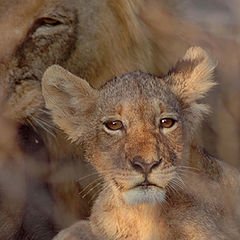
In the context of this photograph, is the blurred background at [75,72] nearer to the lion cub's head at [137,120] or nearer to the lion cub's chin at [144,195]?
the lion cub's head at [137,120]

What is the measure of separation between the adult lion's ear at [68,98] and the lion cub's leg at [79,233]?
0.84 ft

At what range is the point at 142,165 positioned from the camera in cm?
172

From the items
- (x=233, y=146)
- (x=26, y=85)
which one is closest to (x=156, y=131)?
(x=26, y=85)

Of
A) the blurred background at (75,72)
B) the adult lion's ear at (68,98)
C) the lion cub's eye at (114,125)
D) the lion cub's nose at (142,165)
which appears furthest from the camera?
the blurred background at (75,72)

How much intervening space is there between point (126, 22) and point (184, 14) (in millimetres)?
326

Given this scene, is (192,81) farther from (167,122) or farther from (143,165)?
(143,165)

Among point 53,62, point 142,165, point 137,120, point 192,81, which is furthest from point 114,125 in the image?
point 53,62

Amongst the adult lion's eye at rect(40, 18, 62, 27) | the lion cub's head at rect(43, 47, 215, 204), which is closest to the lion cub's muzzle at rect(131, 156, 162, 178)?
the lion cub's head at rect(43, 47, 215, 204)

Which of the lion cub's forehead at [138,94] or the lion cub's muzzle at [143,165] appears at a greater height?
the lion cub's forehead at [138,94]

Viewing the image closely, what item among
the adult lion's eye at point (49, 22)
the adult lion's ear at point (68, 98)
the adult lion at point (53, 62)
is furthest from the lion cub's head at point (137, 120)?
the adult lion's eye at point (49, 22)

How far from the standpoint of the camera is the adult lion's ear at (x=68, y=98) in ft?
6.64

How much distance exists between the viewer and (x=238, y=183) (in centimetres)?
241

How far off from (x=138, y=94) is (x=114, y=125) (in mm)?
114

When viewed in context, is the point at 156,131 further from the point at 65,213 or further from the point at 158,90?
the point at 65,213
